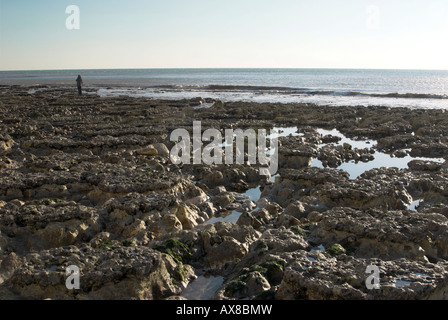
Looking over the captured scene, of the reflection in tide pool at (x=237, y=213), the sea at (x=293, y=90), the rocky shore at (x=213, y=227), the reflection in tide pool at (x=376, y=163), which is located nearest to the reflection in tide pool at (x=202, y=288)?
the rocky shore at (x=213, y=227)

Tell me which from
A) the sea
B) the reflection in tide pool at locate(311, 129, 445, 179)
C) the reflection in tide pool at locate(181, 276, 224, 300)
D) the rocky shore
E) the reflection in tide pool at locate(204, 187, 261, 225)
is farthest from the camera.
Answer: the sea

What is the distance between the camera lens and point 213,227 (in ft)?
21.3

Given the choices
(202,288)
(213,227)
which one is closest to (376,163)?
(213,227)

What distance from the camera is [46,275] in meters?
4.57

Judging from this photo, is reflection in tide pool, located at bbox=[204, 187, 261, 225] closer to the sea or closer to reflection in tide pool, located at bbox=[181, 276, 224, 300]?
reflection in tide pool, located at bbox=[181, 276, 224, 300]

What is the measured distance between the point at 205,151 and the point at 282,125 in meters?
8.87

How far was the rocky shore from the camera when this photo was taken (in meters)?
4.59

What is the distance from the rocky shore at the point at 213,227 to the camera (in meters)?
4.59

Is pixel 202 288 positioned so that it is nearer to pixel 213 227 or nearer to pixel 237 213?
pixel 213 227

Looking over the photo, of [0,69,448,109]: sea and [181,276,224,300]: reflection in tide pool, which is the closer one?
[181,276,224,300]: reflection in tide pool

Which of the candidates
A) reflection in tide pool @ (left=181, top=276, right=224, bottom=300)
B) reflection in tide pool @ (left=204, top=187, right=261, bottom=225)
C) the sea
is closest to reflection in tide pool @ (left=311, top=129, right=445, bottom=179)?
reflection in tide pool @ (left=204, top=187, right=261, bottom=225)

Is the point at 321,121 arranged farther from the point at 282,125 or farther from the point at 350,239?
the point at 350,239

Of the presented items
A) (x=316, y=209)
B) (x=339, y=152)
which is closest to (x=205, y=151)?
(x=339, y=152)
